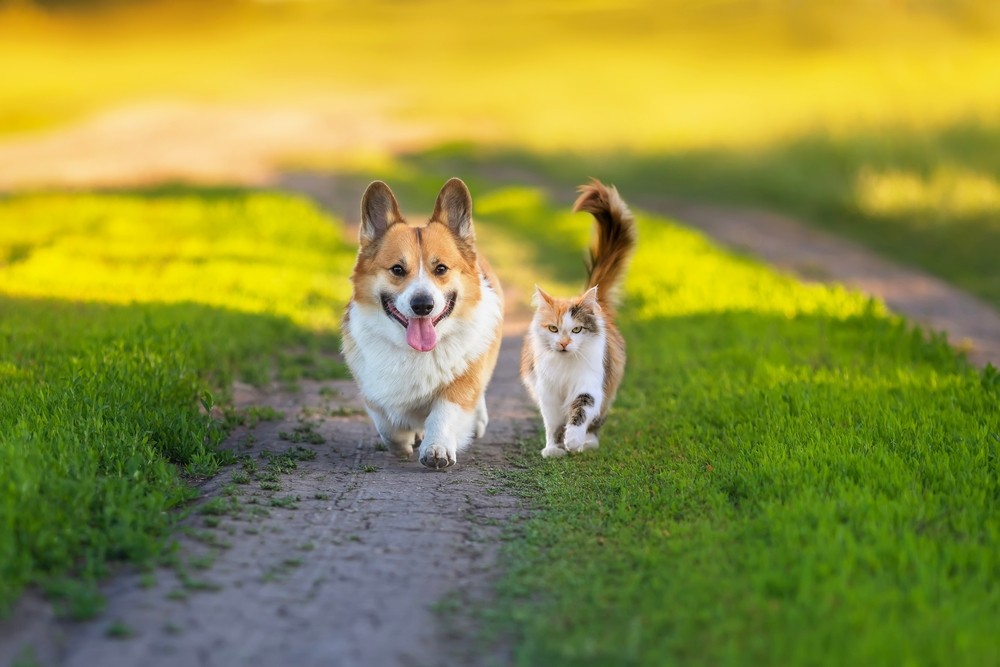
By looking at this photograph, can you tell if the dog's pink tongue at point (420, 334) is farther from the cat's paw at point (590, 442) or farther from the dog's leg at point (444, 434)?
the cat's paw at point (590, 442)

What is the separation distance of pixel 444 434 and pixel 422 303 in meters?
0.73

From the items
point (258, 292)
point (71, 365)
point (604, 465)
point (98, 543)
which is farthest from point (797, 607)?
point (258, 292)

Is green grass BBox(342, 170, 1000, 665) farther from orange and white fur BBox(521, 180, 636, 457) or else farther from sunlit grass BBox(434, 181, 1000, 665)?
orange and white fur BBox(521, 180, 636, 457)

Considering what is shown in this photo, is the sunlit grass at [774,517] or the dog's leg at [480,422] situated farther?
the dog's leg at [480,422]

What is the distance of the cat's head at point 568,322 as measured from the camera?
18.3 ft

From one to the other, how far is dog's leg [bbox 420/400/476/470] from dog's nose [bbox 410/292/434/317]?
59 centimetres

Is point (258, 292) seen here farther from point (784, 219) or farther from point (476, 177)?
point (476, 177)

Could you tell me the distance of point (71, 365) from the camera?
20.0 ft

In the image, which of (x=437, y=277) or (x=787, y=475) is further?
(x=437, y=277)

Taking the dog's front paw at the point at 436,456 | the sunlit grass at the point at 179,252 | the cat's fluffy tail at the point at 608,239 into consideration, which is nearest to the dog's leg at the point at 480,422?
the dog's front paw at the point at 436,456

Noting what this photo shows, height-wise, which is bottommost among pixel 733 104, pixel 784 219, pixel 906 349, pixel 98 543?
pixel 98 543

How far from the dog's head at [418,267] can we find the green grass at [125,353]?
46.1 inches

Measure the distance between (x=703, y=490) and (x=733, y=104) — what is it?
2103cm

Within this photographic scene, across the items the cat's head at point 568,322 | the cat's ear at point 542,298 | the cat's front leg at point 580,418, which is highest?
the cat's ear at point 542,298
